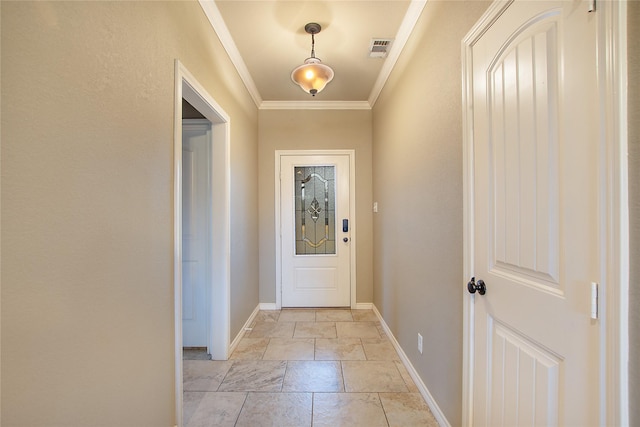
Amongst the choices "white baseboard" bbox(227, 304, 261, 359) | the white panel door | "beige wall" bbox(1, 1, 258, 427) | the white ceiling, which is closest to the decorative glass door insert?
"white baseboard" bbox(227, 304, 261, 359)

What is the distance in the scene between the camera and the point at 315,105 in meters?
3.46

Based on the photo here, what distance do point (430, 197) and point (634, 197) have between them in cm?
108

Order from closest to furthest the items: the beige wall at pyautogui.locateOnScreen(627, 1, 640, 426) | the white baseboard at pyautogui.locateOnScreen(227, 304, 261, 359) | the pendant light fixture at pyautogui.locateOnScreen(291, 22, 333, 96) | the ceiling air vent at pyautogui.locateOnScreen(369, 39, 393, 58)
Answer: the beige wall at pyautogui.locateOnScreen(627, 1, 640, 426) → the pendant light fixture at pyautogui.locateOnScreen(291, 22, 333, 96) → the ceiling air vent at pyautogui.locateOnScreen(369, 39, 393, 58) → the white baseboard at pyautogui.locateOnScreen(227, 304, 261, 359)

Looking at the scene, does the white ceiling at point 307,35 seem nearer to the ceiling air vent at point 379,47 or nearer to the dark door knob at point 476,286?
the ceiling air vent at point 379,47

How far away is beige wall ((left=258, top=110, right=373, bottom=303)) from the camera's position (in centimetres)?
352

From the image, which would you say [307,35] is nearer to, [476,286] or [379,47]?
[379,47]

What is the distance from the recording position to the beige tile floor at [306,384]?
1.66 metres

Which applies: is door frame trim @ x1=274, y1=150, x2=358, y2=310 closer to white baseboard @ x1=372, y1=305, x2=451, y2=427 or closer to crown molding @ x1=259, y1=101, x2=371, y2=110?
crown molding @ x1=259, y1=101, x2=371, y2=110

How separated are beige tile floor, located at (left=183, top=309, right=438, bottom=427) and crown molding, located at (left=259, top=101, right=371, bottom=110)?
2.67m

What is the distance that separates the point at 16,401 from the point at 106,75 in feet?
3.39

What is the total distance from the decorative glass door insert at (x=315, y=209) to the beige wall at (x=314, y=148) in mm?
310

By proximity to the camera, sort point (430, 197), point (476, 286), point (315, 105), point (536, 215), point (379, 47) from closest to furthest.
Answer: point (536, 215), point (476, 286), point (430, 197), point (379, 47), point (315, 105)

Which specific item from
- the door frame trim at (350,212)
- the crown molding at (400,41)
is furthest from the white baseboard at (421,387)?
the crown molding at (400,41)

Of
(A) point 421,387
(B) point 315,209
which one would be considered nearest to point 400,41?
(B) point 315,209
